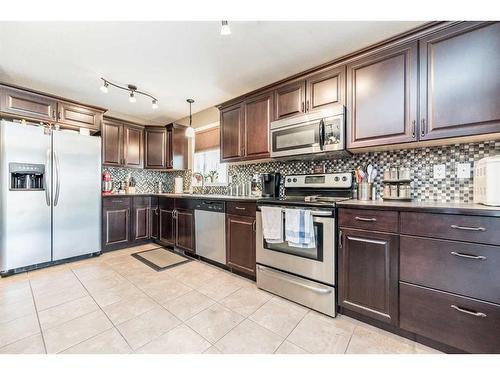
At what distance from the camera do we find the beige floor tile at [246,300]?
6.04 ft

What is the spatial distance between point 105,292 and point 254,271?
150cm

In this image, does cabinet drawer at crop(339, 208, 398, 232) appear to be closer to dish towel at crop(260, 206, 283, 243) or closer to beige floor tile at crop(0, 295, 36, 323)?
dish towel at crop(260, 206, 283, 243)

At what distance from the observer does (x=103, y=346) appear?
1389 millimetres

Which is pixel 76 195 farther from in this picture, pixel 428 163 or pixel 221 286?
pixel 428 163

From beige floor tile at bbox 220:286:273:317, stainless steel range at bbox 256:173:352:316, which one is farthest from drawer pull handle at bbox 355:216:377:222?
beige floor tile at bbox 220:286:273:317

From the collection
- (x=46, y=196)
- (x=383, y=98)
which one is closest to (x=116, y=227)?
(x=46, y=196)

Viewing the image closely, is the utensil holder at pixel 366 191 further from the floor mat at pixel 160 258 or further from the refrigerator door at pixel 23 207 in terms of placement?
the refrigerator door at pixel 23 207

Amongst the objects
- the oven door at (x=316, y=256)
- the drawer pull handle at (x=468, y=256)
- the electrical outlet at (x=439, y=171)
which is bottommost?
the oven door at (x=316, y=256)

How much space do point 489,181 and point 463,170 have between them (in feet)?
1.35

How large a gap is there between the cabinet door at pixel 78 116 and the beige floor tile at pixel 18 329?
245 centimetres

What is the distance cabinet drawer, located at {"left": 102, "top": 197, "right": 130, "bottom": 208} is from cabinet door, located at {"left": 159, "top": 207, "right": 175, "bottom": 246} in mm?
568

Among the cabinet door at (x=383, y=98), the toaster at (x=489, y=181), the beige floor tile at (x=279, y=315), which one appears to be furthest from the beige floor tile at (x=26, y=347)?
the toaster at (x=489, y=181)
